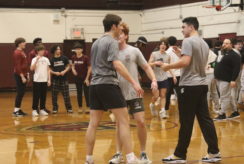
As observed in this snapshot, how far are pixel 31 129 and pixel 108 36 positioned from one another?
498 cm

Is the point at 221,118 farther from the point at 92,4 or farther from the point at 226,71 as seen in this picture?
the point at 92,4

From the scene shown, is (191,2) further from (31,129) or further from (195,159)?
(195,159)

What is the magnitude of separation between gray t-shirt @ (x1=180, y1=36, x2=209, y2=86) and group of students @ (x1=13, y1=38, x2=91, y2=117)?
6.96 meters

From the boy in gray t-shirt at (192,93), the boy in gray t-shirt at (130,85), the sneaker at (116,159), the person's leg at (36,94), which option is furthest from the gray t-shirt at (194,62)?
the person's leg at (36,94)

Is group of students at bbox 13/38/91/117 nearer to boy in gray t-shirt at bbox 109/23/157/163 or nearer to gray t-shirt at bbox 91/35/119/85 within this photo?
boy in gray t-shirt at bbox 109/23/157/163

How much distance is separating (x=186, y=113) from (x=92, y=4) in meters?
17.5

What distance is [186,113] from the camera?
22.5 ft

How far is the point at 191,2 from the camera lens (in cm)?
2109

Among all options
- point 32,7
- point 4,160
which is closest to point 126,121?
point 4,160

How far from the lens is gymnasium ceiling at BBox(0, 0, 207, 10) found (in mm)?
21984

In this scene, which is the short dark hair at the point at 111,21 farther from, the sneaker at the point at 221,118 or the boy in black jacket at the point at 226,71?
the sneaker at the point at 221,118

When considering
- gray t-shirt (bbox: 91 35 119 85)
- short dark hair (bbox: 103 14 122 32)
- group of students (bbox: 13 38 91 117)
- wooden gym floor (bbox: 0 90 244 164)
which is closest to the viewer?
gray t-shirt (bbox: 91 35 119 85)

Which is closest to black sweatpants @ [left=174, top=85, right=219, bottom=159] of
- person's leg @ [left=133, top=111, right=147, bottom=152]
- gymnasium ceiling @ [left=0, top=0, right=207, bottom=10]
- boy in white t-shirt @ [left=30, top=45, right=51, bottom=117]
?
person's leg @ [left=133, top=111, right=147, bottom=152]

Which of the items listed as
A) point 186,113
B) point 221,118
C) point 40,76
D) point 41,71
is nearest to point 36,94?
Answer: point 40,76
